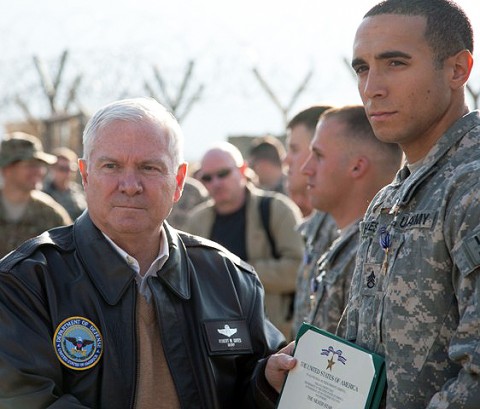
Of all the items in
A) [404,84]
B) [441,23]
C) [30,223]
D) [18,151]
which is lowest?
[30,223]

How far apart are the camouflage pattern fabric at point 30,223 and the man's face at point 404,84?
4.53 m

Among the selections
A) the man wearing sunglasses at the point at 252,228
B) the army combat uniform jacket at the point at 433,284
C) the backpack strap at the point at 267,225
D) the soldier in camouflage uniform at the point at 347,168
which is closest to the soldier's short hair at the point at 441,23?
the army combat uniform jacket at the point at 433,284

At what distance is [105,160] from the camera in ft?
11.0

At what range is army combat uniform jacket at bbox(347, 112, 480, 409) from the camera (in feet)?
7.64

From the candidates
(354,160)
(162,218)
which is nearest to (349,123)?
(354,160)

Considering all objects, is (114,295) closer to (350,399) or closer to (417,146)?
(350,399)

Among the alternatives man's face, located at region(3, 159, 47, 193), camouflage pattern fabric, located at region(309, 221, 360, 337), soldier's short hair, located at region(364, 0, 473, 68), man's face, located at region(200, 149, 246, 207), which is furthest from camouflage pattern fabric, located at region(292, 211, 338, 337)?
man's face, located at region(3, 159, 47, 193)

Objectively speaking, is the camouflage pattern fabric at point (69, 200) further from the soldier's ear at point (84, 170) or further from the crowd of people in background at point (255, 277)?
the soldier's ear at point (84, 170)

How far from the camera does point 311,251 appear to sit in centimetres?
503

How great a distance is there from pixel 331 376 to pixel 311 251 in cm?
219

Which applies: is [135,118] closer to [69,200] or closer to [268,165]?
[268,165]

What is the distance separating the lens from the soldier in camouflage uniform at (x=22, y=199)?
685 cm

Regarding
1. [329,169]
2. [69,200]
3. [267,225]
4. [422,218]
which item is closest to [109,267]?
[422,218]

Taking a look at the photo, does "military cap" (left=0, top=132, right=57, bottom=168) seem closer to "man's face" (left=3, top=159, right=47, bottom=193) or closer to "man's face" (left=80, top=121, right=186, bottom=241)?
"man's face" (left=3, top=159, right=47, bottom=193)
